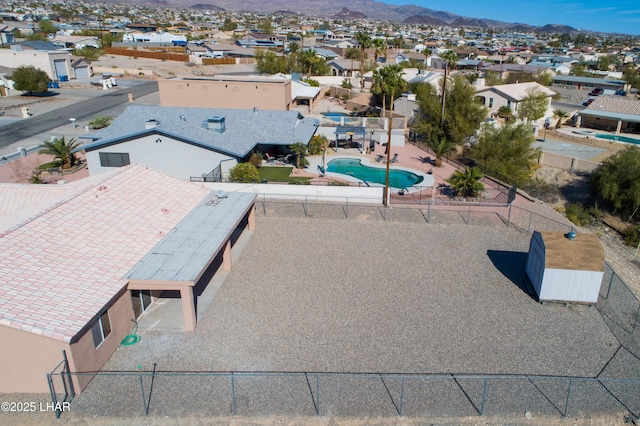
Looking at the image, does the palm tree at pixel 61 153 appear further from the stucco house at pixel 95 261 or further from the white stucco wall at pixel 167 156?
the stucco house at pixel 95 261

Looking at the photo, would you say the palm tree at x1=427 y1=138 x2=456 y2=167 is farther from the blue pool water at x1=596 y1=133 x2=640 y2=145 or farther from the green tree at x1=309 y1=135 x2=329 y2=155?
the blue pool water at x1=596 y1=133 x2=640 y2=145

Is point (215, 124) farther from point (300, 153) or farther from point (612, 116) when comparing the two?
point (612, 116)

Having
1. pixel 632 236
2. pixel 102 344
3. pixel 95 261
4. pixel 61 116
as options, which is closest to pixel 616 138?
pixel 632 236

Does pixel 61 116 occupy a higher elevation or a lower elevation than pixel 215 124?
lower

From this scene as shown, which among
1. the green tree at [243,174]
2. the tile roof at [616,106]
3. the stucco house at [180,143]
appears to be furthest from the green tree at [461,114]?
the tile roof at [616,106]

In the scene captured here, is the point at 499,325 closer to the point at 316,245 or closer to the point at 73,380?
the point at 316,245
